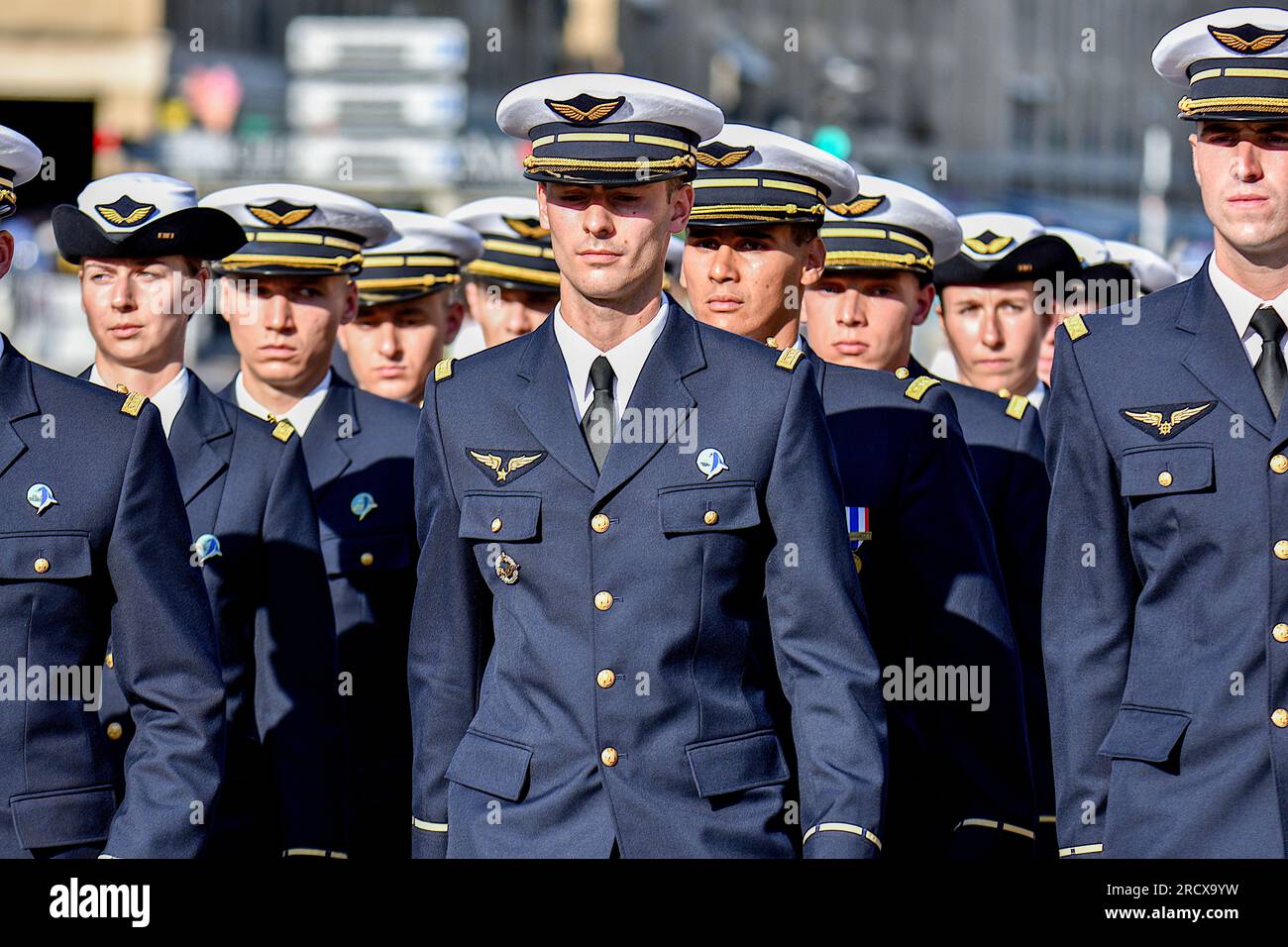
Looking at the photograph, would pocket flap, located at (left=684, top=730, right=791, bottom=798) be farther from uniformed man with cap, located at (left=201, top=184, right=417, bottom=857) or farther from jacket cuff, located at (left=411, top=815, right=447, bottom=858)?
uniformed man with cap, located at (left=201, top=184, right=417, bottom=857)

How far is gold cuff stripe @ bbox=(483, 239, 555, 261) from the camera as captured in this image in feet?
30.3

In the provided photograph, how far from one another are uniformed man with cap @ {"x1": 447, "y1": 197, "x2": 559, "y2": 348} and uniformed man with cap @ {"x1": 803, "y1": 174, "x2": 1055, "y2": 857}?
1.79 meters

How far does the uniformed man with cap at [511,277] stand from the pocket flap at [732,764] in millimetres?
4123

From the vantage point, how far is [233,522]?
6.56 metres

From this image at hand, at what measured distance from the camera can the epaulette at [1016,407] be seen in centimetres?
756

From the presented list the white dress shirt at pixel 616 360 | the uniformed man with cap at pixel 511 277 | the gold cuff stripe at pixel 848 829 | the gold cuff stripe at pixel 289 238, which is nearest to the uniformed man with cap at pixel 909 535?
the white dress shirt at pixel 616 360

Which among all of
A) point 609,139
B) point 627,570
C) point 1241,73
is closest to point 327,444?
point 609,139

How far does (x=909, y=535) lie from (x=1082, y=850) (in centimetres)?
130

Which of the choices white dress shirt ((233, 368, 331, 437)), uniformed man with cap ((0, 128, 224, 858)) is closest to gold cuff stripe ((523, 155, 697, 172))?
uniformed man with cap ((0, 128, 224, 858))

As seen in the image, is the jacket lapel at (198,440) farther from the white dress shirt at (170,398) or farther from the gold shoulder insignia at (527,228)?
the gold shoulder insignia at (527,228)

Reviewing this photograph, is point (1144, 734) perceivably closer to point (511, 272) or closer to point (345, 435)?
point (345, 435)
